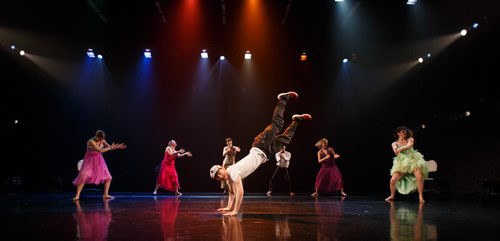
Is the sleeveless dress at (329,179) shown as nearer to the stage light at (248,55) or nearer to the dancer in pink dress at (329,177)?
the dancer in pink dress at (329,177)

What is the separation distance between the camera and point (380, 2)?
9.16 meters

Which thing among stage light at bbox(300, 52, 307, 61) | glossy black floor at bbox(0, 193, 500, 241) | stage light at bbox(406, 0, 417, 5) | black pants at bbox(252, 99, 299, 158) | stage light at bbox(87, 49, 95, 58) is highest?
stage light at bbox(406, 0, 417, 5)

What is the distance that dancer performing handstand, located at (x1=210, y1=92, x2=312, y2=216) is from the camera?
4.96m

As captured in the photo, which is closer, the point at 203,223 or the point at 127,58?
the point at 203,223

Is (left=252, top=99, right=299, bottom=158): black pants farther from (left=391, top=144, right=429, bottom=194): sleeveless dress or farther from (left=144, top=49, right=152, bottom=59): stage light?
(left=144, top=49, right=152, bottom=59): stage light

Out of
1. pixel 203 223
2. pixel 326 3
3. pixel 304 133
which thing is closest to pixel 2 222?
pixel 203 223

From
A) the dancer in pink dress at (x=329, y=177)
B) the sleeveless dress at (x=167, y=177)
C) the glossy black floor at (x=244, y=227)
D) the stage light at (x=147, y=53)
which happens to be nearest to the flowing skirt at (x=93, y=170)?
the sleeveless dress at (x=167, y=177)

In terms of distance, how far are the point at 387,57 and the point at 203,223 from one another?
1009cm

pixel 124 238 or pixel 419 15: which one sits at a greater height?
pixel 419 15

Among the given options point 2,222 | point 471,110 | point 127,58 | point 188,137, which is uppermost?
point 127,58

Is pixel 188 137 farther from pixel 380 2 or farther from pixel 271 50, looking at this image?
pixel 380 2

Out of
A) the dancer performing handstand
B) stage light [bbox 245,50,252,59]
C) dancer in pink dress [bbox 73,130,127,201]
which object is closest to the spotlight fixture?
stage light [bbox 245,50,252,59]

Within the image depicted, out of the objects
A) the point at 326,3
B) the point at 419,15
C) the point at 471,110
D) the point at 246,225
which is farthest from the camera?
the point at 471,110

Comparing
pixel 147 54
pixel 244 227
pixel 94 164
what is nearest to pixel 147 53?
pixel 147 54
